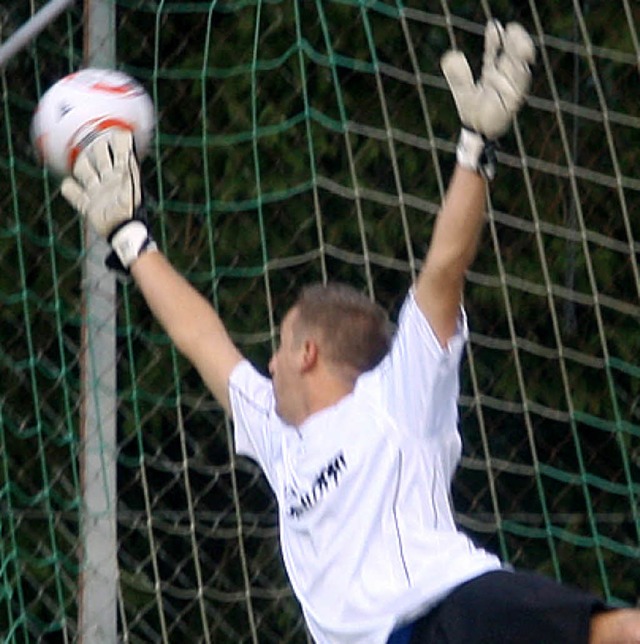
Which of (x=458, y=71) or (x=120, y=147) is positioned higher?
(x=458, y=71)

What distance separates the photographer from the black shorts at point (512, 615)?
263cm

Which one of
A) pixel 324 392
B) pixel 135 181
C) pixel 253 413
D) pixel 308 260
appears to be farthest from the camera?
pixel 308 260

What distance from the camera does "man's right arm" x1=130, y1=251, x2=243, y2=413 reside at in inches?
121

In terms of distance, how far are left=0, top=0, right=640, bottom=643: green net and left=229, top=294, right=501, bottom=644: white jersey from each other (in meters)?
1.12

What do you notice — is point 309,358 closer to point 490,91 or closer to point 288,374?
point 288,374

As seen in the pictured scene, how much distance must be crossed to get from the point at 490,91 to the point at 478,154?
90 mm

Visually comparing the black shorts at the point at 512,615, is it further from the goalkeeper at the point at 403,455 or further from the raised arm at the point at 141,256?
the raised arm at the point at 141,256

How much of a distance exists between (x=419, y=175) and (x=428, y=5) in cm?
36

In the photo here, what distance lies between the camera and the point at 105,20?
149 inches

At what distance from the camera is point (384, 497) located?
2738 millimetres

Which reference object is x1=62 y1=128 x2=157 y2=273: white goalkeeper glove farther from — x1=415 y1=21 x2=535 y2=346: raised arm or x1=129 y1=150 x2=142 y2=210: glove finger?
x1=415 y1=21 x2=535 y2=346: raised arm

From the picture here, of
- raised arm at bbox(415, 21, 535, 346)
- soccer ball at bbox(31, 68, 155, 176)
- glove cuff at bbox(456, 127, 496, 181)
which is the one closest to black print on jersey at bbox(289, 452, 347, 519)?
raised arm at bbox(415, 21, 535, 346)

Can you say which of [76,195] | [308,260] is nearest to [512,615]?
[76,195]

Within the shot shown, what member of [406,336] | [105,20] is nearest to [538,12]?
[105,20]
